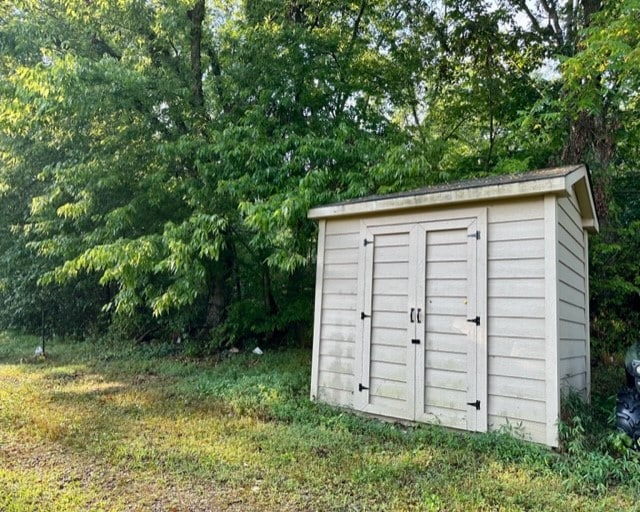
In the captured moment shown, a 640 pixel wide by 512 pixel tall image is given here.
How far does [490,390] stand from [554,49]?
6.79m

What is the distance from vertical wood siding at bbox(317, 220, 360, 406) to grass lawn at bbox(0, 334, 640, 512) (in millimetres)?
251

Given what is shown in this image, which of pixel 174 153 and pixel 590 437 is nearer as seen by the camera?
pixel 590 437

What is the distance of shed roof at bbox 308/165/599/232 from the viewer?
3420mm

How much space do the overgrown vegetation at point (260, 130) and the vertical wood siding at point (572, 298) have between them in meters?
1.79

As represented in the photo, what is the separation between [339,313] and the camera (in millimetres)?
4500

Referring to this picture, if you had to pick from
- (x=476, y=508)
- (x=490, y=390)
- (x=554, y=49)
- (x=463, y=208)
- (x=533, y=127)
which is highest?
(x=554, y=49)

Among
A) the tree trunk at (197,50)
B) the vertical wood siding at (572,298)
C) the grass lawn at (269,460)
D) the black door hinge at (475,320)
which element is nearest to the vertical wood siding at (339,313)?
the grass lawn at (269,460)

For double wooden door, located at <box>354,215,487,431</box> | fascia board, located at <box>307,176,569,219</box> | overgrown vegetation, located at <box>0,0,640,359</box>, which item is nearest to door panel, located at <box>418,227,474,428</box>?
double wooden door, located at <box>354,215,487,431</box>

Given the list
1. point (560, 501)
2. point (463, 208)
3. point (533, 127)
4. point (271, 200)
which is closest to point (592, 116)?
point (533, 127)

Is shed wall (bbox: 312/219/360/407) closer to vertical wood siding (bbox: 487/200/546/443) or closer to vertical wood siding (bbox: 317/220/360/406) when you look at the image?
vertical wood siding (bbox: 317/220/360/406)

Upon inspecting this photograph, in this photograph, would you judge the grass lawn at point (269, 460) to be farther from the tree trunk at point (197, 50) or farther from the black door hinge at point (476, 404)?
the tree trunk at point (197, 50)

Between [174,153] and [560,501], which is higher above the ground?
[174,153]

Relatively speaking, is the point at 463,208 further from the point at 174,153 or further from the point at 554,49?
the point at 554,49

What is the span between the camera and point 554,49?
768 cm
